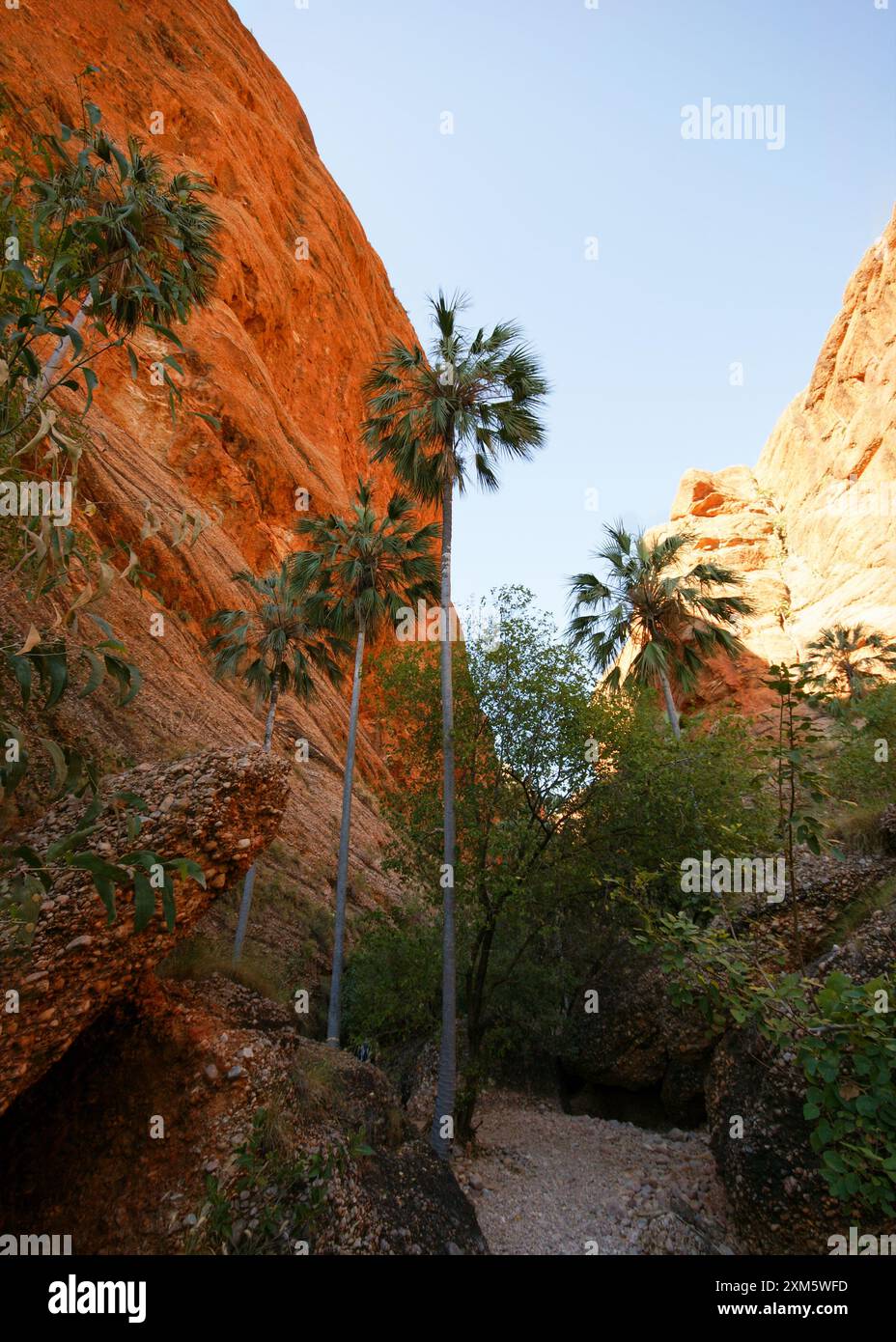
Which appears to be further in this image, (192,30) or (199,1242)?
Result: (192,30)

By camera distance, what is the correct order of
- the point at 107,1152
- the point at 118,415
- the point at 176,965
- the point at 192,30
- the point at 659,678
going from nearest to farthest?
the point at 107,1152 < the point at 176,965 < the point at 659,678 < the point at 118,415 < the point at 192,30

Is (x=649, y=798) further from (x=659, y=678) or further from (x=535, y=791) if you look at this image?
(x=659, y=678)

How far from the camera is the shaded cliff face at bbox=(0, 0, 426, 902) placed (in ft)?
61.8

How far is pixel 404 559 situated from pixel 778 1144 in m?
13.3

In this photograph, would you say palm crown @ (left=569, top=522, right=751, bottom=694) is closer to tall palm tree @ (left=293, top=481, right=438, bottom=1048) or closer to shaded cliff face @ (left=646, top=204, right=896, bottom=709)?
tall palm tree @ (left=293, top=481, right=438, bottom=1048)

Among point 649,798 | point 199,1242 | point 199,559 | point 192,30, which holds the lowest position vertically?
point 199,1242

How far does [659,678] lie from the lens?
17281 mm

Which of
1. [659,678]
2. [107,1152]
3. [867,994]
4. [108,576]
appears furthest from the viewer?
[659,678]

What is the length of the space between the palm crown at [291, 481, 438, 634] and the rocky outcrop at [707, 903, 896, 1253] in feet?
37.6

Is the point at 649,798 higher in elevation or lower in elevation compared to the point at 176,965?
higher

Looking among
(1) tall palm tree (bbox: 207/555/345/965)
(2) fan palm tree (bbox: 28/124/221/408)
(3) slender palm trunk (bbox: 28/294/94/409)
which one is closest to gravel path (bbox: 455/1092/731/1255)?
(3) slender palm trunk (bbox: 28/294/94/409)

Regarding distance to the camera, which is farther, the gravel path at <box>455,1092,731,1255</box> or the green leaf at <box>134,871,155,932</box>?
the gravel path at <box>455,1092,731,1255</box>
